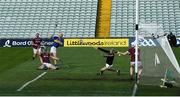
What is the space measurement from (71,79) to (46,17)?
32.3 meters

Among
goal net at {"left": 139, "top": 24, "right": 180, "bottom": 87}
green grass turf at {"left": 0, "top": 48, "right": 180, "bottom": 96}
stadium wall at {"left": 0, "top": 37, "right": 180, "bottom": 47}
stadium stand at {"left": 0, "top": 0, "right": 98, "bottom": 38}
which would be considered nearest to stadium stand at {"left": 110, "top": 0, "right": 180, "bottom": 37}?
stadium stand at {"left": 0, "top": 0, "right": 98, "bottom": 38}

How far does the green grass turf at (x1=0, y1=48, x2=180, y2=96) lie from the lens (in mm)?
19000

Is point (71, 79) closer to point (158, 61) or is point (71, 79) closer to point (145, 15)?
point (158, 61)

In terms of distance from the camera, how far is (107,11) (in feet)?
178

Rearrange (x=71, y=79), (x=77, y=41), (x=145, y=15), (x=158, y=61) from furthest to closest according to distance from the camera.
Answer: (x=145, y=15), (x=77, y=41), (x=71, y=79), (x=158, y=61)

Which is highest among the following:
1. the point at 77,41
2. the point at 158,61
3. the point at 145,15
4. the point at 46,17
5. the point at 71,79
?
the point at 145,15

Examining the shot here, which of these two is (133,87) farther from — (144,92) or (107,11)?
(107,11)

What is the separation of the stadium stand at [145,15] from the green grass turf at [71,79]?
671 inches

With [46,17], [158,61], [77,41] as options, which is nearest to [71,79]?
[158,61]

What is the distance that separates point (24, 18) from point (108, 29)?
1020cm

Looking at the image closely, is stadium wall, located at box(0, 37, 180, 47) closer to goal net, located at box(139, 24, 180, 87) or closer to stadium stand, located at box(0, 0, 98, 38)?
stadium stand, located at box(0, 0, 98, 38)

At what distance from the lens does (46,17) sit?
54.9 meters

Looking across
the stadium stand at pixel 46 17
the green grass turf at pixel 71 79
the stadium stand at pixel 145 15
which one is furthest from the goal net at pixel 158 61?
the stadium stand at pixel 46 17

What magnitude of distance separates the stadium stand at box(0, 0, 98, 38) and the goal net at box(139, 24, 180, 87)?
1159 inches
